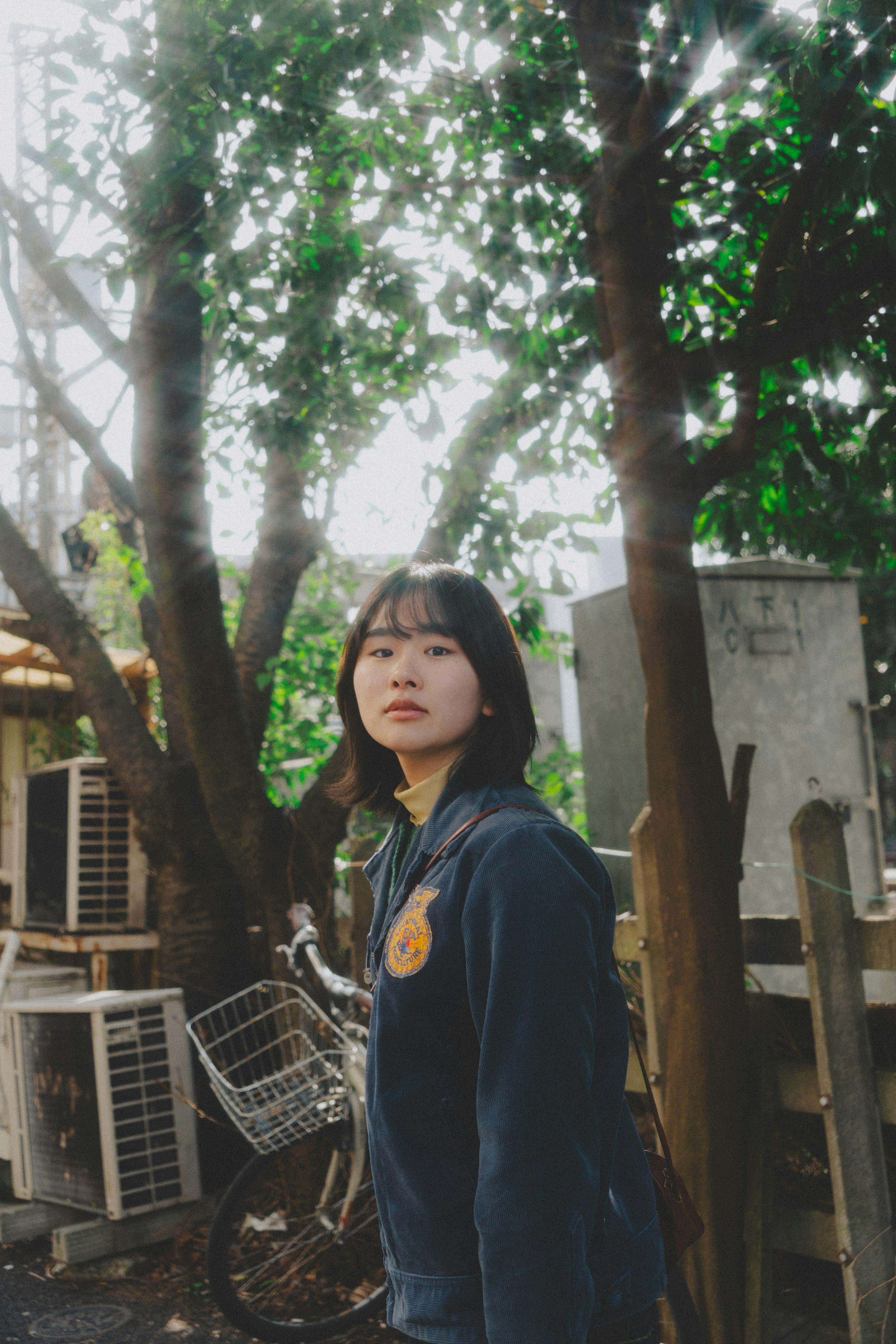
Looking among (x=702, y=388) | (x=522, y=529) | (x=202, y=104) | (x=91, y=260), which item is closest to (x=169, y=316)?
(x=91, y=260)

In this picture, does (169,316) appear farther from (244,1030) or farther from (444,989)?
(444,989)

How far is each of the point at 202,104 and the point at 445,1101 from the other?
339 centimetres

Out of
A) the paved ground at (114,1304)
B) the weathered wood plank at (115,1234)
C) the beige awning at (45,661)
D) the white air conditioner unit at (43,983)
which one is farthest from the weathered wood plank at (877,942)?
the beige awning at (45,661)

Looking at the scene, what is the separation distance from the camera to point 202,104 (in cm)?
343

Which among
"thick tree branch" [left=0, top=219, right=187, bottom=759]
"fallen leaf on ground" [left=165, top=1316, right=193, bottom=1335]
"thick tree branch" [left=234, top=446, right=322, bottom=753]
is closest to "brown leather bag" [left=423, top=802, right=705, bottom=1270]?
"fallen leaf on ground" [left=165, top=1316, right=193, bottom=1335]

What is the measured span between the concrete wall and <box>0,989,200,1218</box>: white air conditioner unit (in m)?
2.20

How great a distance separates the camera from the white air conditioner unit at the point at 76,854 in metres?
5.20

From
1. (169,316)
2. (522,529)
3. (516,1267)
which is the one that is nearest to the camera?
(516,1267)

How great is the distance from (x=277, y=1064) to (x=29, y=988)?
129 centimetres

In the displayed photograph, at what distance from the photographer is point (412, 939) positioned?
1301 millimetres

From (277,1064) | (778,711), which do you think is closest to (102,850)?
(277,1064)

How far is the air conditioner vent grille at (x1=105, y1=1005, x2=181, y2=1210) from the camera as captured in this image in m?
4.21

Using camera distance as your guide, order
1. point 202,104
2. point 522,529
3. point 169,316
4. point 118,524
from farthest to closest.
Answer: point 118,524 < point 522,529 < point 169,316 < point 202,104

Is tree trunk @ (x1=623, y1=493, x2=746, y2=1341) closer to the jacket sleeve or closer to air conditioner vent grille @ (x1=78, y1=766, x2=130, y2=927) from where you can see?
the jacket sleeve
